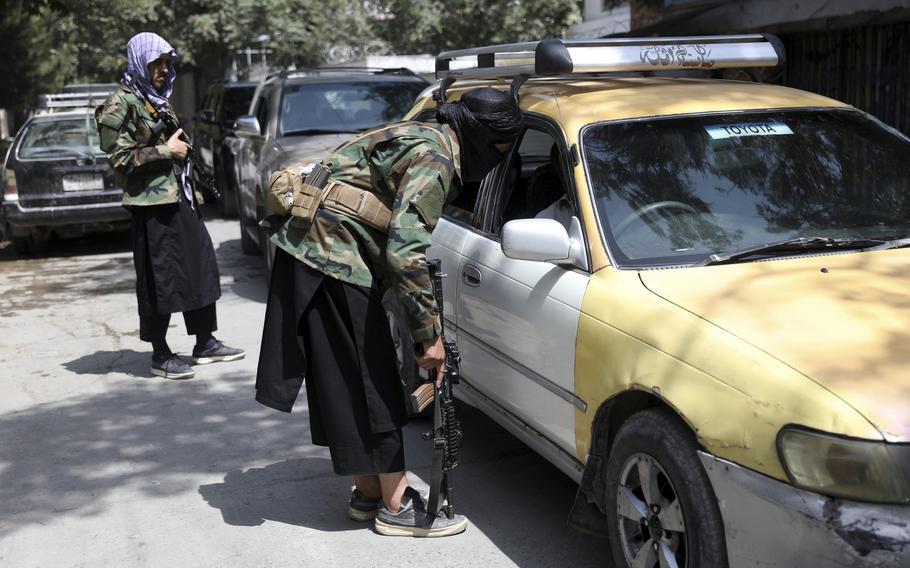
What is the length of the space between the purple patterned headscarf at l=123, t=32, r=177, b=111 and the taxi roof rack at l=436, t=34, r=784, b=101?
7.39 ft

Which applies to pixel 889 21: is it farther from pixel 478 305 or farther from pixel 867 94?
pixel 478 305

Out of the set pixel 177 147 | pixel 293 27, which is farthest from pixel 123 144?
pixel 293 27

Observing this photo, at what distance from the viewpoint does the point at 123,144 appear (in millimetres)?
6578

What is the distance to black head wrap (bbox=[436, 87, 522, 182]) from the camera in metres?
4.01

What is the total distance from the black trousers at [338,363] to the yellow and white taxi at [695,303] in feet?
1.76

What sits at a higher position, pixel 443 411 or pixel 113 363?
pixel 443 411

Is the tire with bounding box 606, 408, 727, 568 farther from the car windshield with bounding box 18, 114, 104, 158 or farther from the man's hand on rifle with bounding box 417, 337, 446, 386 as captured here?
the car windshield with bounding box 18, 114, 104, 158

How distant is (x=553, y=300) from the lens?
13.0ft

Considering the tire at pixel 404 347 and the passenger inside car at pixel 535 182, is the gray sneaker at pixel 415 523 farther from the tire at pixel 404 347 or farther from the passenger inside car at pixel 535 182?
the passenger inside car at pixel 535 182

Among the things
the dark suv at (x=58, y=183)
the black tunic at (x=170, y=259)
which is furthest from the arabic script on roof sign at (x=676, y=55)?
the dark suv at (x=58, y=183)

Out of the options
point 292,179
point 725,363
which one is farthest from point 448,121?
point 725,363

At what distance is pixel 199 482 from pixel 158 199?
231 cm

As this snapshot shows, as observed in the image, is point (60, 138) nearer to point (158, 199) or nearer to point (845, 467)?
point (158, 199)

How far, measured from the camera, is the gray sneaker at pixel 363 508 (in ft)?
14.9
